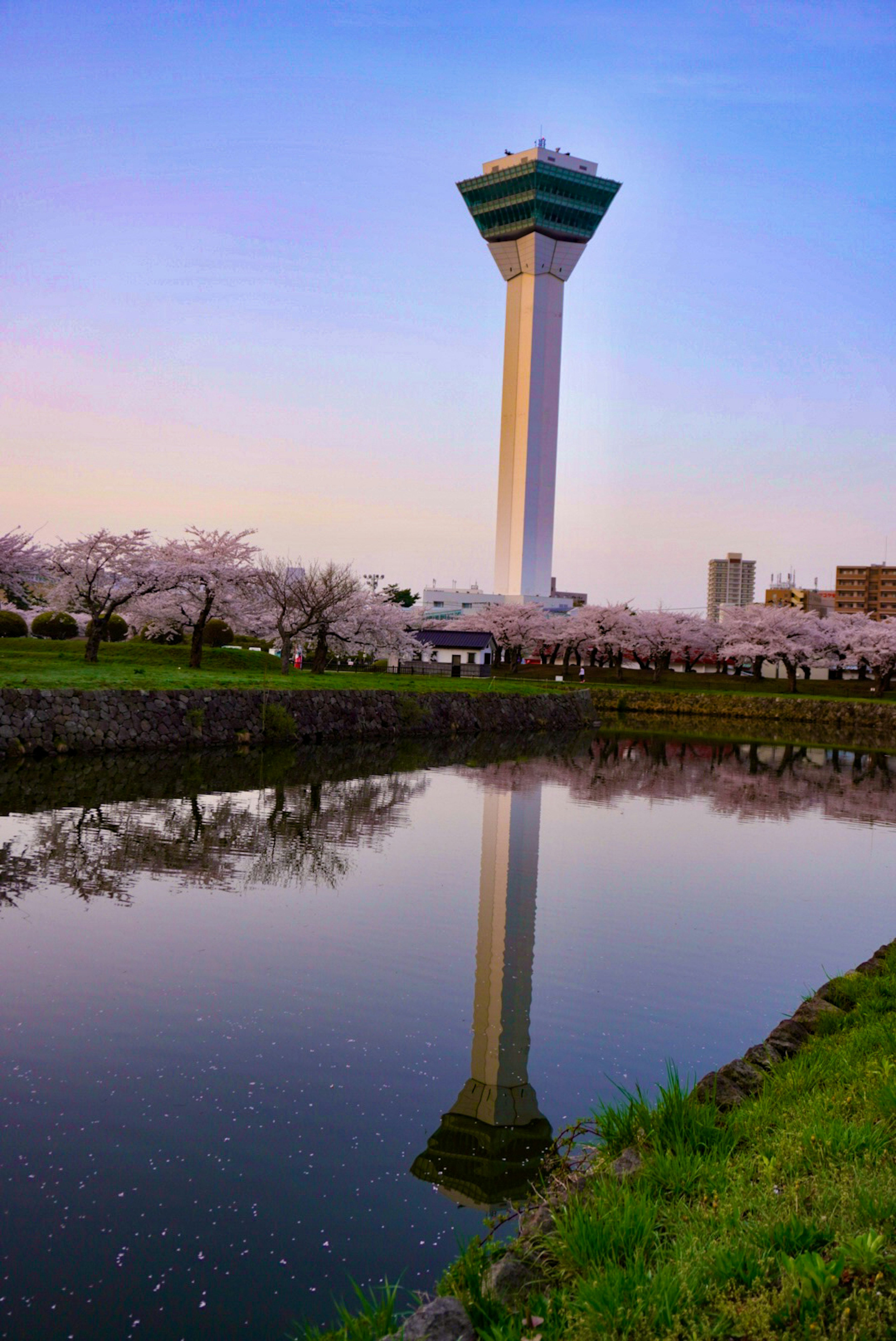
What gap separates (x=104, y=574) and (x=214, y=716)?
36.5 feet

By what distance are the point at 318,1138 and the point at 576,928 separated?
6174 millimetres

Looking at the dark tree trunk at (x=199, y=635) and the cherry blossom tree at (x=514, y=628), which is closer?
the dark tree trunk at (x=199, y=635)

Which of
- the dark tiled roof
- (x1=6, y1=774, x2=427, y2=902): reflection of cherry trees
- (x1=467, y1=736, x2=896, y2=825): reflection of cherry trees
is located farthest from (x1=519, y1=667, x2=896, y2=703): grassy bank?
(x1=6, y1=774, x2=427, y2=902): reflection of cherry trees

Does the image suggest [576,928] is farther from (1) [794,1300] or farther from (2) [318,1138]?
(1) [794,1300]

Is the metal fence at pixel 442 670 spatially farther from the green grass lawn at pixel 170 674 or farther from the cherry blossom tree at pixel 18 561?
the cherry blossom tree at pixel 18 561

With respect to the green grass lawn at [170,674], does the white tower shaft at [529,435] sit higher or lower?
higher

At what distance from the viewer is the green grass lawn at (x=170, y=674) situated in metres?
27.6

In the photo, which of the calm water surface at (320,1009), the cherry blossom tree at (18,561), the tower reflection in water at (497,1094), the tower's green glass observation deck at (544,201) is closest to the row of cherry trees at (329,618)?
the cherry blossom tree at (18,561)

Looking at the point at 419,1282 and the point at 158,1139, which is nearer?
the point at 419,1282

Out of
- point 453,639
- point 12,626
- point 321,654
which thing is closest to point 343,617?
point 321,654

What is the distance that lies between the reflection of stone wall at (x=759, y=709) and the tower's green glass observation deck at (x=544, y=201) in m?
71.4

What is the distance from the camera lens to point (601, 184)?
114375mm

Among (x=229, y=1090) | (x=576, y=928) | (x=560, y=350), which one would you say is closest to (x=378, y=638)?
(x=576, y=928)

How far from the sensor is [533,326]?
109 m
